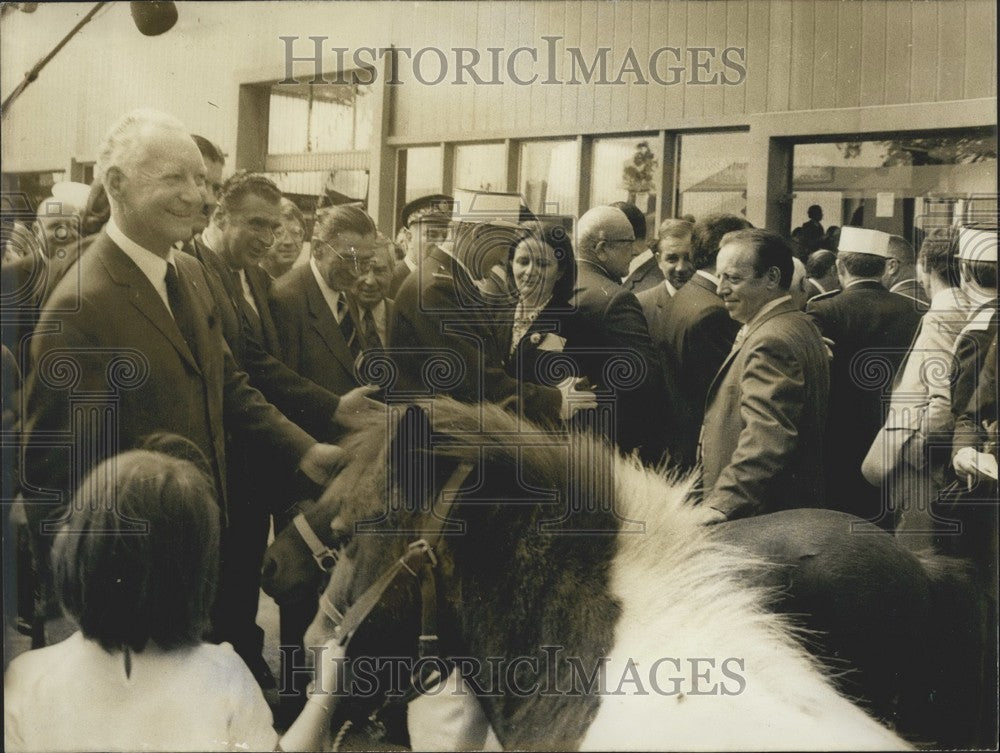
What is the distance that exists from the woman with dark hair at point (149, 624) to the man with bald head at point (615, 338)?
3.95 ft

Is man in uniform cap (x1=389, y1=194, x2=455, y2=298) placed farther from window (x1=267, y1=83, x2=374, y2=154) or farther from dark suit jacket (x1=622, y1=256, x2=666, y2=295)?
dark suit jacket (x1=622, y1=256, x2=666, y2=295)

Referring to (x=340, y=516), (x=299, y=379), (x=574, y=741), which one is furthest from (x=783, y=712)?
(x=299, y=379)

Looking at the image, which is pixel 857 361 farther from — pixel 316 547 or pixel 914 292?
pixel 316 547

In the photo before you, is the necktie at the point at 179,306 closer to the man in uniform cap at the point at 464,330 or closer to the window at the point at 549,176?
the man in uniform cap at the point at 464,330

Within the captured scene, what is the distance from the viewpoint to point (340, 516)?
366 centimetres

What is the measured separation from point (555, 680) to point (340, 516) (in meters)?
0.86

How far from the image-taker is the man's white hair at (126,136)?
11.9ft

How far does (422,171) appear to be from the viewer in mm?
3672

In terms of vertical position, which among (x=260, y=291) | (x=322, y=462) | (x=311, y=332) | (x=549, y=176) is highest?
(x=549, y=176)

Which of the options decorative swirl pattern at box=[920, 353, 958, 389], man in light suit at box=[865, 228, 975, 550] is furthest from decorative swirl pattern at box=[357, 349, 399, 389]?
decorative swirl pattern at box=[920, 353, 958, 389]

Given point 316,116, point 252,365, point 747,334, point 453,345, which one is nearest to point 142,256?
point 252,365

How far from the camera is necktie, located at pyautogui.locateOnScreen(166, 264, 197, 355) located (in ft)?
12.0

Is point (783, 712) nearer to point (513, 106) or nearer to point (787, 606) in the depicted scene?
point (787, 606)

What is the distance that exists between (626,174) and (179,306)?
4.84 feet
